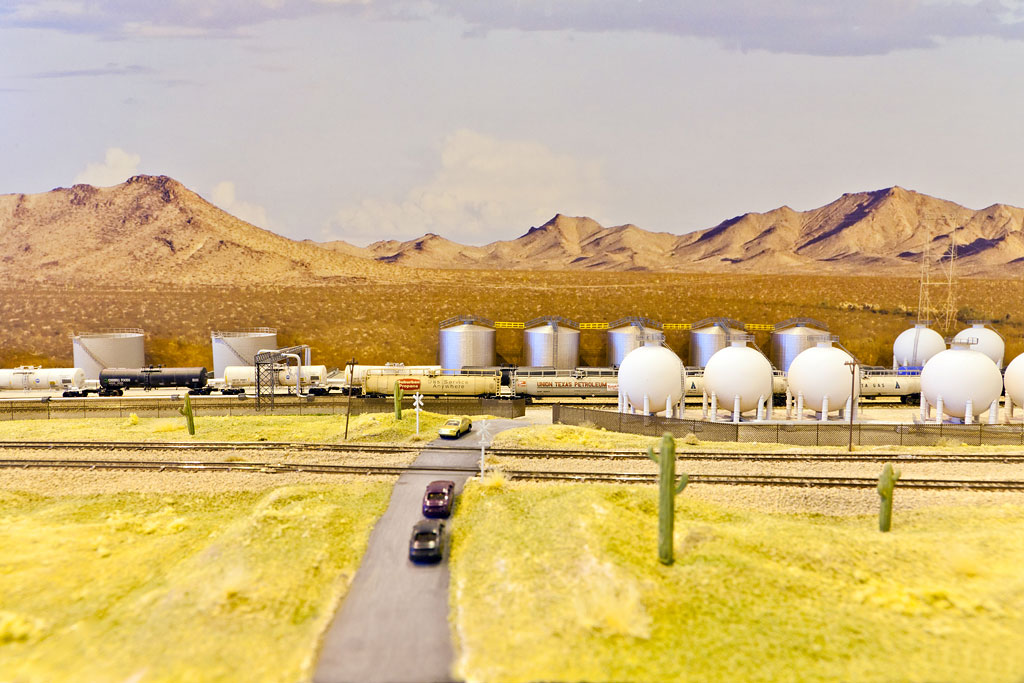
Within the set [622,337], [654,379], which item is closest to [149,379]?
[622,337]

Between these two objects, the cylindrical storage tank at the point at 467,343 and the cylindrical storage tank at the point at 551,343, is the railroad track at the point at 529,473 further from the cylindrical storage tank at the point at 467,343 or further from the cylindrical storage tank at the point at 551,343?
the cylindrical storage tank at the point at 551,343

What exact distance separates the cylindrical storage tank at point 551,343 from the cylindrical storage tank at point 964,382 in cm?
3273

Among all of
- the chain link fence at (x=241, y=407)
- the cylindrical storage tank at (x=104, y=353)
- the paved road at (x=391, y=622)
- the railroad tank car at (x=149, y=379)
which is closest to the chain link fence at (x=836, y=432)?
the chain link fence at (x=241, y=407)

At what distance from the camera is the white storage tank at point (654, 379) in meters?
44.1

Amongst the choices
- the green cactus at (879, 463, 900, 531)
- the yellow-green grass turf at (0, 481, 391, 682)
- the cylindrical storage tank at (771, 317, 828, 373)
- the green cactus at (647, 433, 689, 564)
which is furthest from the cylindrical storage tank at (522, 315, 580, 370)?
the green cactus at (647, 433, 689, 564)

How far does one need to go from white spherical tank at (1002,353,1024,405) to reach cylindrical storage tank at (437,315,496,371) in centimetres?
4477

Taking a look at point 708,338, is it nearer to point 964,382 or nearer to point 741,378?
point 741,378

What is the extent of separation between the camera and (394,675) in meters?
15.1

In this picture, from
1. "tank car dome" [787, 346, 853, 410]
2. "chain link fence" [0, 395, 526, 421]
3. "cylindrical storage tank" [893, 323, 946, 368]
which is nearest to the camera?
"tank car dome" [787, 346, 853, 410]

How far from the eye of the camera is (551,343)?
66.4 metres

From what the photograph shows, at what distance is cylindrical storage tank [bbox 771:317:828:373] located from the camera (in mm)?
66125

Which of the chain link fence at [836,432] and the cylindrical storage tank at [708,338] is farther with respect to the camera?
the cylindrical storage tank at [708,338]

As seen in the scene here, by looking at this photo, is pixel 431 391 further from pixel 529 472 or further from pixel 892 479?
pixel 892 479

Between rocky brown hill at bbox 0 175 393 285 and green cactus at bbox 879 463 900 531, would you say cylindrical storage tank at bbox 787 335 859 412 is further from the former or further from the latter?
rocky brown hill at bbox 0 175 393 285
